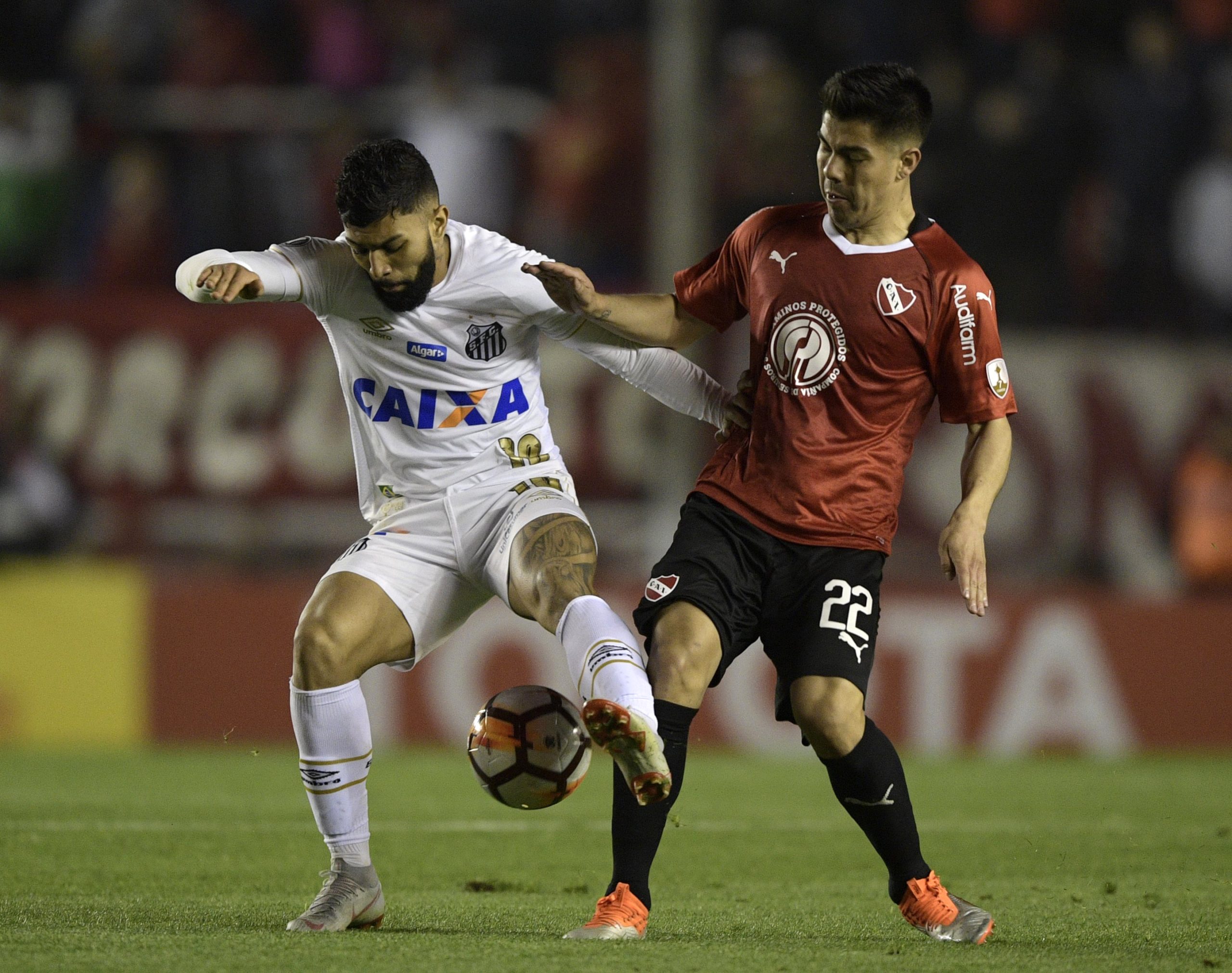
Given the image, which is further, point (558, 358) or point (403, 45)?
point (403, 45)

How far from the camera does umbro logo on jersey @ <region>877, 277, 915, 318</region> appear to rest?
14.6 ft

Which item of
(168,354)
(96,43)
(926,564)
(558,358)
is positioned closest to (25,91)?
(96,43)

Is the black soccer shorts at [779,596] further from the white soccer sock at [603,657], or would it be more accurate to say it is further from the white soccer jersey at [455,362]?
the white soccer jersey at [455,362]

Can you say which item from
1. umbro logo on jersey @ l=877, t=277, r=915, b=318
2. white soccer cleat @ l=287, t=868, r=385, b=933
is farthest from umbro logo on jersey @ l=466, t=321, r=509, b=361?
white soccer cleat @ l=287, t=868, r=385, b=933

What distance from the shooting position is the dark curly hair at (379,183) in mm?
4438

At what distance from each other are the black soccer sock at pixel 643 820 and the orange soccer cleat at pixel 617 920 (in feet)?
0.06

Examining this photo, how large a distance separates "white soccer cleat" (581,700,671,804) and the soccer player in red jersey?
0.98ft

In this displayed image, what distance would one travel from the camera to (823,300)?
4.48 m

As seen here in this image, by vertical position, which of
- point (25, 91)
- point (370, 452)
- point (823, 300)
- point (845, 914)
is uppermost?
point (25, 91)

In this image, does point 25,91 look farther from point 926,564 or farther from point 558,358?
point 926,564

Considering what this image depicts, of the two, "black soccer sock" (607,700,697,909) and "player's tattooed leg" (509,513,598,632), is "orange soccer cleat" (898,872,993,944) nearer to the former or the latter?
"black soccer sock" (607,700,697,909)

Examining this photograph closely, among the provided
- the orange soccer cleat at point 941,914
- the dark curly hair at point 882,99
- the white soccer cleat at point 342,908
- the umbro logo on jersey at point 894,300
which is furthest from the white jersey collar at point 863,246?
the white soccer cleat at point 342,908

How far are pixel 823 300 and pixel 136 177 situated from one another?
7.74 meters

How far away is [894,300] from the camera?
14.6 ft
